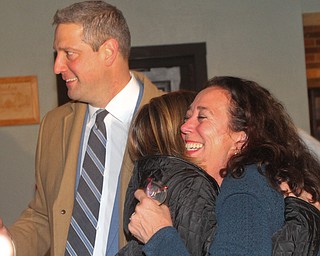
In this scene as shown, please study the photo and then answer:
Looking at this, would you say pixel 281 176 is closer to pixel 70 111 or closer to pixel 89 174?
pixel 89 174

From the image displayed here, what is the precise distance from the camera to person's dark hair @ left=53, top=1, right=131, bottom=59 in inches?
125

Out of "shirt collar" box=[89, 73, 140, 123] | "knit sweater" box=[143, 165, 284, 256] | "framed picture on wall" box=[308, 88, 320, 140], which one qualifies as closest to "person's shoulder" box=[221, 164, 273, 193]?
"knit sweater" box=[143, 165, 284, 256]

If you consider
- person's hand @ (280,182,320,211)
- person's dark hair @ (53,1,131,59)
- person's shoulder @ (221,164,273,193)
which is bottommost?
person's hand @ (280,182,320,211)

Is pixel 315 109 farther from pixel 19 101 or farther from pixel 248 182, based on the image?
pixel 248 182

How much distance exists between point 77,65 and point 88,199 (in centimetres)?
52

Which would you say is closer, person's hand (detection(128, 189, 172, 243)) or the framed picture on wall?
person's hand (detection(128, 189, 172, 243))

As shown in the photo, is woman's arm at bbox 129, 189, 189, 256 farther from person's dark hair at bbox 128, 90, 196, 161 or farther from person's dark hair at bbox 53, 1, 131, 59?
person's dark hair at bbox 53, 1, 131, 59

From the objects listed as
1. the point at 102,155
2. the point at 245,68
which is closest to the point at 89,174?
the point at 102,155

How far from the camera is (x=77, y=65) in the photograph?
10.3ft

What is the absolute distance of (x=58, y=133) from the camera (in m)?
3.34

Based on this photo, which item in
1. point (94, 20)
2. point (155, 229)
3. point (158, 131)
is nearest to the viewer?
point (155, 229)

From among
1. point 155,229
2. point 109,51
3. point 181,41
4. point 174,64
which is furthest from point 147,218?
point 174,64

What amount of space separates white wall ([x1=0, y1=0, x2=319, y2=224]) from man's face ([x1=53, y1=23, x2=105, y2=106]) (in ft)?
9.60

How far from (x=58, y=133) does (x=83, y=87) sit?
0.98 ft
